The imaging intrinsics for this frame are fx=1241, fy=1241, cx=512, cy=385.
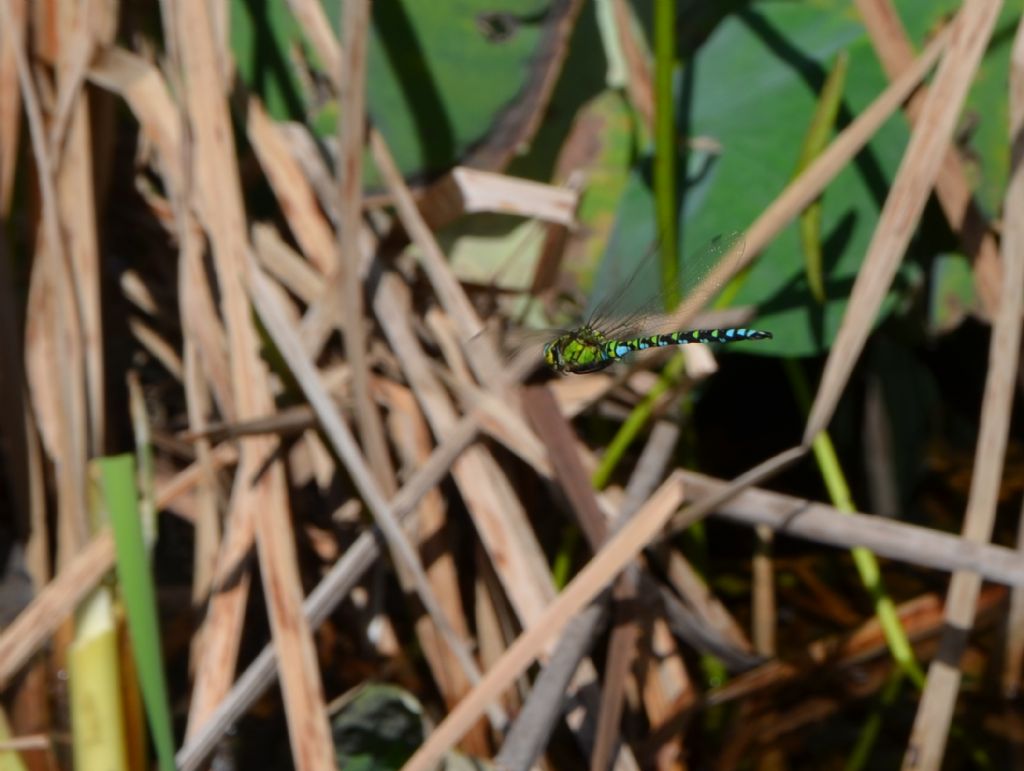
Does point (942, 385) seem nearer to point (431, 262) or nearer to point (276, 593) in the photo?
point (431, 262)

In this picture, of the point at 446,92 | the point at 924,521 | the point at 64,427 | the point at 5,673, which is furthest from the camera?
the point at 924,521

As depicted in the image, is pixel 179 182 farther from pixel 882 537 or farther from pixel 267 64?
pixel 882 537

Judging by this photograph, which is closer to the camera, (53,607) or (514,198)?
(53,607)

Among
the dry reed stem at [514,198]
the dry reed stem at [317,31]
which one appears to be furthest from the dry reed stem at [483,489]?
the dry reed stem at [317,31]

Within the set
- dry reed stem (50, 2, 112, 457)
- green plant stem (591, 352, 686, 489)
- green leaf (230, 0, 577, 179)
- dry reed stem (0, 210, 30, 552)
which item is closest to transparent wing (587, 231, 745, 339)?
green plant stem (591, 352, 686, 489)

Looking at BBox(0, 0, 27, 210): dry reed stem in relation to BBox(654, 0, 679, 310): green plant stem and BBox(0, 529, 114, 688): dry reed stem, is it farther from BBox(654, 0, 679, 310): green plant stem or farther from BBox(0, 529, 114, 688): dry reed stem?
BBox(654, 0, 679, 310): green plant stem

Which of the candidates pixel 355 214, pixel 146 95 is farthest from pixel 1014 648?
pixel 146 95

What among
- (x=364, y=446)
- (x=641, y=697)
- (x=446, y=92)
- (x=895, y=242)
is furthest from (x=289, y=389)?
(x=895, y=242)
